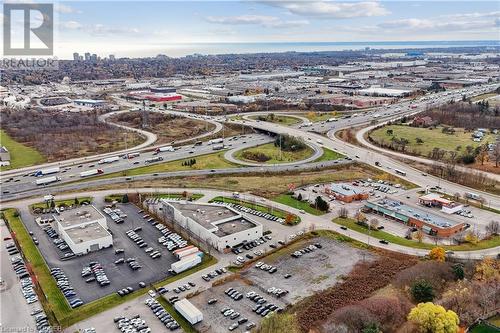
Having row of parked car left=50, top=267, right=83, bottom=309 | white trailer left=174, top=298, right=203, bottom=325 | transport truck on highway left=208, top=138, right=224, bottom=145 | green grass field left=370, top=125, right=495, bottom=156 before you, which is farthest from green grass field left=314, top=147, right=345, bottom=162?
row of parked car left=50, top=267, right=83, bottom=309

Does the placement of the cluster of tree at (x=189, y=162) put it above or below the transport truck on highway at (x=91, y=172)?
above

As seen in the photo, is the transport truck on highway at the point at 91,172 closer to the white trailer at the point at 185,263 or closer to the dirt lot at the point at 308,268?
the white trailer at the point at 185,263

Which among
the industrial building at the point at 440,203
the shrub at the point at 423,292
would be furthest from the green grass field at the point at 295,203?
the shrub at the point at 423,292

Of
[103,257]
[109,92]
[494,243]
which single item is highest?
[109,92]

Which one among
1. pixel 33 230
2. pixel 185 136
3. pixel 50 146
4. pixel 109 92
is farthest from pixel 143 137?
pixel 109 92

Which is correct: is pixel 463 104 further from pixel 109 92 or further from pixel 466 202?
pixel 109 92

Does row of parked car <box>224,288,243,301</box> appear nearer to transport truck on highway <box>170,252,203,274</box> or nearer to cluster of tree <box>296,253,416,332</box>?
cluster of tree <box>296,253,416,332</box>
